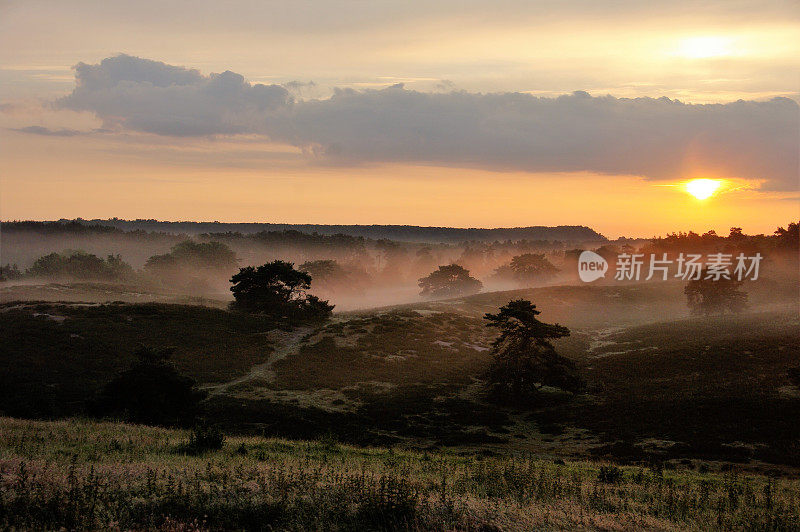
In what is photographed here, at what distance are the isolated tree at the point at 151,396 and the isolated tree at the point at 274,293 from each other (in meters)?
51.3

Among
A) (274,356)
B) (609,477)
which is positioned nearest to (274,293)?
(274,356)

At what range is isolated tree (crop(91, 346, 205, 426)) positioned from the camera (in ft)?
119

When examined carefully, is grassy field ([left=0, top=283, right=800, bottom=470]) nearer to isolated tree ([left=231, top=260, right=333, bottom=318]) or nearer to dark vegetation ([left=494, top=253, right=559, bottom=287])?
isolated tree ([left=231, top=260, right=333, bottom=318])

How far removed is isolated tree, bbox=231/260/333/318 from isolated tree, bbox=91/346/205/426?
51.3 meters

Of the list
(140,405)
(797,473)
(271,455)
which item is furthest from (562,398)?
(271,455)

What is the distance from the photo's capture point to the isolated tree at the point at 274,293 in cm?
9056

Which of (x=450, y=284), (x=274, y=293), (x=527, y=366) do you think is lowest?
(x=527, y=366)

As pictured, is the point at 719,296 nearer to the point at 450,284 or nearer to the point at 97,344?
the point at 450,284

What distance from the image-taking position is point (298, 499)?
1168cm

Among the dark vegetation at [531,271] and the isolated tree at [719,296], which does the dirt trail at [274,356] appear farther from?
the dark vegetation at [531,271]

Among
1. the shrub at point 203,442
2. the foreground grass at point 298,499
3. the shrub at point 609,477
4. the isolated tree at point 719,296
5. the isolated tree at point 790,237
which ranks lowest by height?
the shrub at point 609,477

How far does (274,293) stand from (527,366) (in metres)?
49.2

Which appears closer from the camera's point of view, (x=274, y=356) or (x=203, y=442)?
(x=203, y=442)

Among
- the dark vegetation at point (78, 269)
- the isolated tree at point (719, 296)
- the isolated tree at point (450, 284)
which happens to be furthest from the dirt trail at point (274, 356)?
the dark vegetation at point (78, 269)
